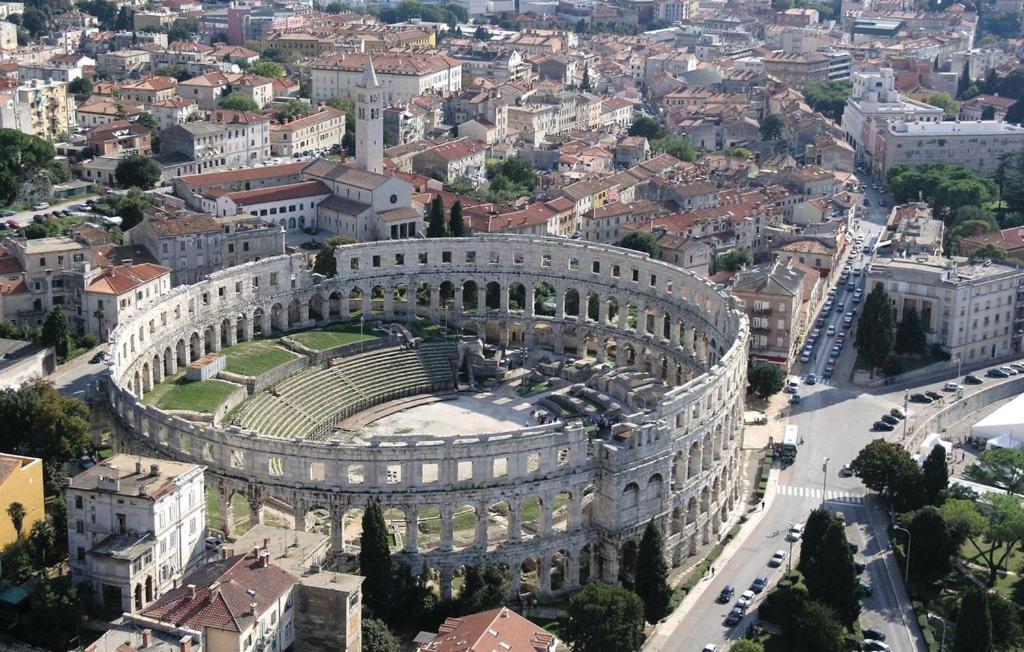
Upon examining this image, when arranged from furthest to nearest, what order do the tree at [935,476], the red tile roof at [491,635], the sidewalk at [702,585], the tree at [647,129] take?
the tree at [647,129], the tree at [935,476], the sidewalk at [702,585], the red tile roof at [491,635]

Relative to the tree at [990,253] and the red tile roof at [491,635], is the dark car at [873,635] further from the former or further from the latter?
the tree at [990,253]

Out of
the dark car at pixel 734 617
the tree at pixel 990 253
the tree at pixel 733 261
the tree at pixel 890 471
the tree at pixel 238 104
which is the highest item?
the tree at pixel 238 104

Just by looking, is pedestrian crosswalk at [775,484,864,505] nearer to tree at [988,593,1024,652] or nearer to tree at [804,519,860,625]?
tree at [804,519,860,625]

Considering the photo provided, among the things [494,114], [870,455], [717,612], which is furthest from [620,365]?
[494,114]

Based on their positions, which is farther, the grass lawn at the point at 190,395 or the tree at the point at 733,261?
the tree at the point at 733,261

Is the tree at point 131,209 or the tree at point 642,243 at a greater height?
the tree at point 131,209

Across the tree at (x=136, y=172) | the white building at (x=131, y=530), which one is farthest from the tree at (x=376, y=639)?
A: the tree at (x=136, y=172)
